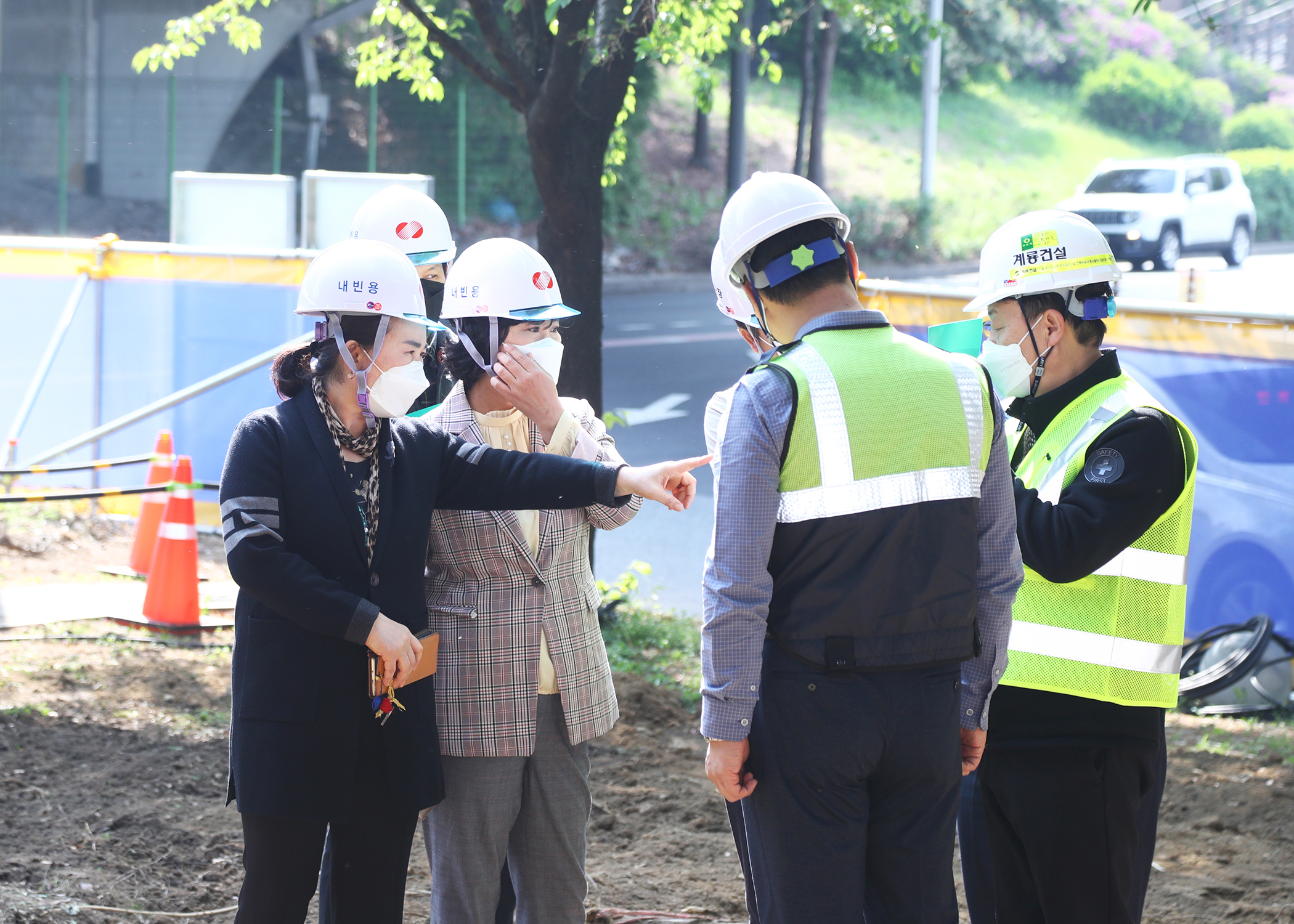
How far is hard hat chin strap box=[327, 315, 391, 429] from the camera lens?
2.82 meters

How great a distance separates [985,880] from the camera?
3107 millimetres

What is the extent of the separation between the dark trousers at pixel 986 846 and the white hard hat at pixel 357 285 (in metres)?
1.76

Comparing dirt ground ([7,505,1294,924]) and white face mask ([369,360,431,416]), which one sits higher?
white face mask ([369,360,431,416])

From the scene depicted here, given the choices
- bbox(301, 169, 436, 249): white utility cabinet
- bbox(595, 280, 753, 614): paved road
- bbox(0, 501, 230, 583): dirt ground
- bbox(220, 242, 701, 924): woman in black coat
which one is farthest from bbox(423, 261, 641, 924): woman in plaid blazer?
bbox(301, 169, 436, 249): white utility cabinet

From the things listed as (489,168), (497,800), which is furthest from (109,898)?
(489,168)

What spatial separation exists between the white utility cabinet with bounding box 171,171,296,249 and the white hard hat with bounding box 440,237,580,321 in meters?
7.04

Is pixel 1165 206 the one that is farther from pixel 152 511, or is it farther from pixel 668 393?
pixel 152 511

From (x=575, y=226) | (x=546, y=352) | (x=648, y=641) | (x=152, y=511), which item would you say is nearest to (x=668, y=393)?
(x=152, y=511)

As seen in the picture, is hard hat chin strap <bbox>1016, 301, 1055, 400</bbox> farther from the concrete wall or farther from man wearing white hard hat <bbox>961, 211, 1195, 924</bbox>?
the concrete wall

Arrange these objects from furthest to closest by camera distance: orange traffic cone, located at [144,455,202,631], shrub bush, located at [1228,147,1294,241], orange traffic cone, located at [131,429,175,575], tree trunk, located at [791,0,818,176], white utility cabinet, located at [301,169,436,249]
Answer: shrub bush, located at [1228,147,1294,241]
tree trunk, located at [791,0,818,176]
white utility cabinet, located at [301,169,436,249]
orange traffic cone, located at [131,429,175,575]
orange traffic cone, located at [144,455,202,631]

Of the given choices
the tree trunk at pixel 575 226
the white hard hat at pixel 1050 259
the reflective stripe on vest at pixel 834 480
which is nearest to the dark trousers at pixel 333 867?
the reflective stripe on vest at pixel 834 480

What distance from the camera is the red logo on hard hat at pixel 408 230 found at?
4.28 metres

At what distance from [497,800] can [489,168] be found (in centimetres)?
2346

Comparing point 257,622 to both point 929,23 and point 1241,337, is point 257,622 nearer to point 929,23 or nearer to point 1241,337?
point 1241,337
